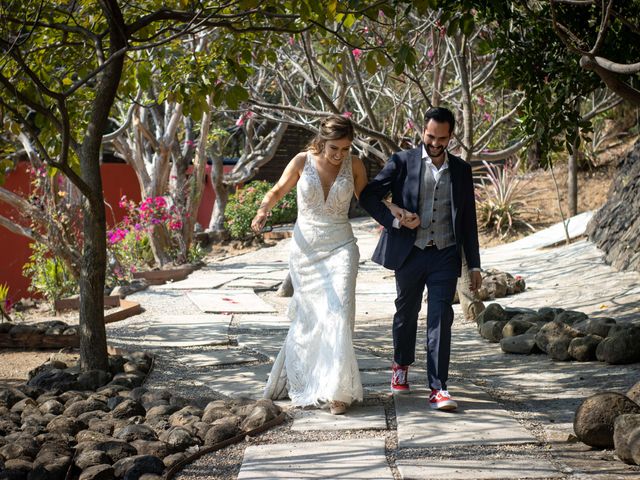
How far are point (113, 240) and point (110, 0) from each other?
7749 mm

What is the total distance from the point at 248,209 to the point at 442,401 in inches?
554

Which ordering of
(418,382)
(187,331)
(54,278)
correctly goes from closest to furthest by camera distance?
(418,382) < (187,331) < (54,278)

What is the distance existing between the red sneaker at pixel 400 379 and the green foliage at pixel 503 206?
36.3ft

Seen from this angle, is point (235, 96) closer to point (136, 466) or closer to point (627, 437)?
point (136, 466)

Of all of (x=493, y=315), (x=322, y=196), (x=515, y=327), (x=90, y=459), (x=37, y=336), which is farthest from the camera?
(x=493, y=315)

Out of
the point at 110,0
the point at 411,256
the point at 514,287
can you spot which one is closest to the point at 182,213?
the point at 514,287

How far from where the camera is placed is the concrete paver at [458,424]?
14.8 ft

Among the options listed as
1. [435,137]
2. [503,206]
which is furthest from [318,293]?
[503,206]

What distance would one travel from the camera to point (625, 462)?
4.04 metres

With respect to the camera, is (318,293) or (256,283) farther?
(256,283)

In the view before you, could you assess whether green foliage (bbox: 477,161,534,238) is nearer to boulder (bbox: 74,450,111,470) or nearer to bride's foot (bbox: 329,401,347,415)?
bride's foot (bbox: 329,401,347,415)

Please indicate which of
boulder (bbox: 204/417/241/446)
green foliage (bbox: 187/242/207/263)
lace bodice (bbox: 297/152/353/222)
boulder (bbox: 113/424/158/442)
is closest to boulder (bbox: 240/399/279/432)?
boulder (bbox: 204/417/241/446)

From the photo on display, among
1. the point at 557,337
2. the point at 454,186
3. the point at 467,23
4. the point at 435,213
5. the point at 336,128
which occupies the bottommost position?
the point at 557,337

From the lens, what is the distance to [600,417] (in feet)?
14.0
